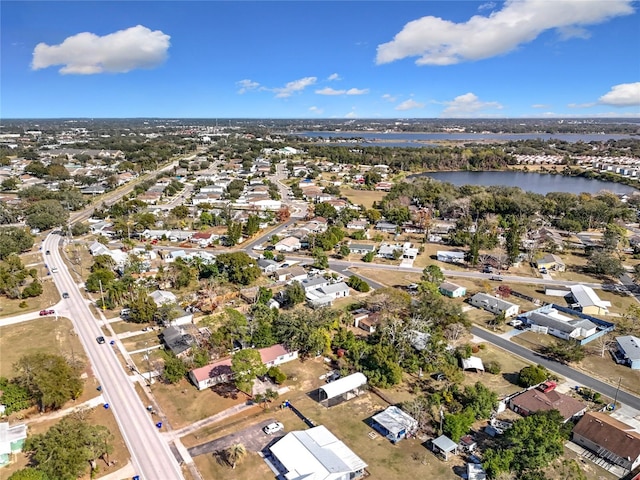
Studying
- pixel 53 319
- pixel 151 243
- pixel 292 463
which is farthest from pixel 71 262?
pixel 292 463

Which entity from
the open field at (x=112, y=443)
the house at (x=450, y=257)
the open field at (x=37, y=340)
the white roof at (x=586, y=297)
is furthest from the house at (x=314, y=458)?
the house at (x=450, y=257)

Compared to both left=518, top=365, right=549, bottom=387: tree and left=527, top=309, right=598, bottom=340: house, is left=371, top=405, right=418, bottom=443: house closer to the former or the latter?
left=518, top=365, right=549, bottom=387: tree

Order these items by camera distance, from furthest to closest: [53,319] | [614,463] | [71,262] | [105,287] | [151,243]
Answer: [151,243]
[71,262]
[105,287]
[53,319]
[614,463]

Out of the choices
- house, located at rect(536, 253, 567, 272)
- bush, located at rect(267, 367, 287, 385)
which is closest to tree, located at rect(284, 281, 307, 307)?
bush, located at rect(267, 367, 287, 385)

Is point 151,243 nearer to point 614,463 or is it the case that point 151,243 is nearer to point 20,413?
point 20,413

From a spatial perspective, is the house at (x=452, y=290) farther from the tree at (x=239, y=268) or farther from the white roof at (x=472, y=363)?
the tree at (x=239, y=268)

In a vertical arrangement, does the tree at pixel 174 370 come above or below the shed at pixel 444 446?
above

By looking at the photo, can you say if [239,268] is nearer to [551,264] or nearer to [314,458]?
[314,458]
